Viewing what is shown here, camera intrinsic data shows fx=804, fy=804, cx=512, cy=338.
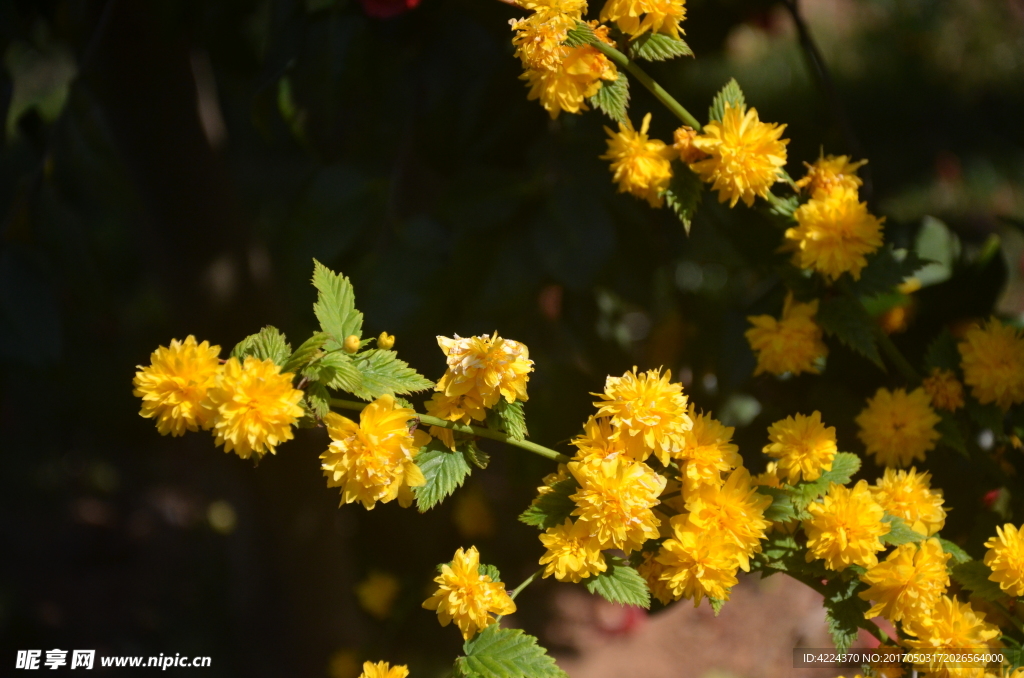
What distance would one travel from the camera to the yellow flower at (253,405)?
17.2 inches

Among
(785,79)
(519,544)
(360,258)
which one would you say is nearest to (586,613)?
(519,544)

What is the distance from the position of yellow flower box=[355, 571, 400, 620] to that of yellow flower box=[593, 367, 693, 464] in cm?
73

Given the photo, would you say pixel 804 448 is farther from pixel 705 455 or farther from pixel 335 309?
pixel 335 309

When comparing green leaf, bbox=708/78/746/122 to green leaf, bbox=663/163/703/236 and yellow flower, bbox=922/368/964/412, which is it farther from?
yellow flower, bbox=922/368/964/412

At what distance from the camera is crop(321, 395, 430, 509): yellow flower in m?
0.45

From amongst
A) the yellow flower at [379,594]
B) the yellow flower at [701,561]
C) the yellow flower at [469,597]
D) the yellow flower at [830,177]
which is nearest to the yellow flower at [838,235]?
the yellow flower at [830,177]

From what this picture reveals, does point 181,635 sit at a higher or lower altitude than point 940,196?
lower

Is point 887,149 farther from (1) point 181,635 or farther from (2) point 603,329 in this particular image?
(1) point 181,635

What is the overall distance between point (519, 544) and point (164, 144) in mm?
696

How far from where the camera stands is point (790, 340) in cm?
65

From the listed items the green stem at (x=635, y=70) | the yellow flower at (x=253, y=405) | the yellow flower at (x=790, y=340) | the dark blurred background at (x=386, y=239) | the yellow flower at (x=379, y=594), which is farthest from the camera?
the yellow flower at (x=379, y=594)

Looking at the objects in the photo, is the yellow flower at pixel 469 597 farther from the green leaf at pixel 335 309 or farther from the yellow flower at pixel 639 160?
the yellow flower at pixel 639 160

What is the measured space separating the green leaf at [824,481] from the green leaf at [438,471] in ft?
0.76

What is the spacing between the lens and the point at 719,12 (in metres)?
0.87
